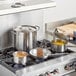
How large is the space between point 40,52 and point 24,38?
15cm

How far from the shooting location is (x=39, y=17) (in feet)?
6.63

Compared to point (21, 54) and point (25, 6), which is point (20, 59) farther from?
point (25, 6)

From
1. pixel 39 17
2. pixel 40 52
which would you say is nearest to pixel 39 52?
pixel 40 52

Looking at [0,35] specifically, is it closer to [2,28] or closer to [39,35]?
[2,28]

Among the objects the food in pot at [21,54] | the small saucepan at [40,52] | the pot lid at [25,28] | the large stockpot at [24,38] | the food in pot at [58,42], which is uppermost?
the pot lid at [25,28]

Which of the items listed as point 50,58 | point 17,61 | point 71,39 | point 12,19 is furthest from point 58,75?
point 12,19

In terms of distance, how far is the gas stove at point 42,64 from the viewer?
150 cm

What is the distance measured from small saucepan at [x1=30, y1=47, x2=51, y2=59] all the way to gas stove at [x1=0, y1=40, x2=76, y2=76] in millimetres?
21

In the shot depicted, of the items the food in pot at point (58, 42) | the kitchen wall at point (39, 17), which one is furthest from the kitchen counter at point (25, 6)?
the food in pot at point (58, 42)

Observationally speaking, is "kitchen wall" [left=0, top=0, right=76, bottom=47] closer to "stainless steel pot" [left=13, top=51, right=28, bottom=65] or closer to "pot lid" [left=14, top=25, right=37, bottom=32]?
"pot lid" [left=14, top=25, right=37, bottom=32]

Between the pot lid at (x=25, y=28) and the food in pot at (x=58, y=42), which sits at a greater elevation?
the pot lid at (x=25, y=28)

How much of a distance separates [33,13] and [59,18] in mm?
321

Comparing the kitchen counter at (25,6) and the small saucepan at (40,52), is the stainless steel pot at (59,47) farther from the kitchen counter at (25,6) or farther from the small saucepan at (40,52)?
the kitchen counter at (25,6)

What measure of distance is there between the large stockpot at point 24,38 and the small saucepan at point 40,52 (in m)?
0.06
